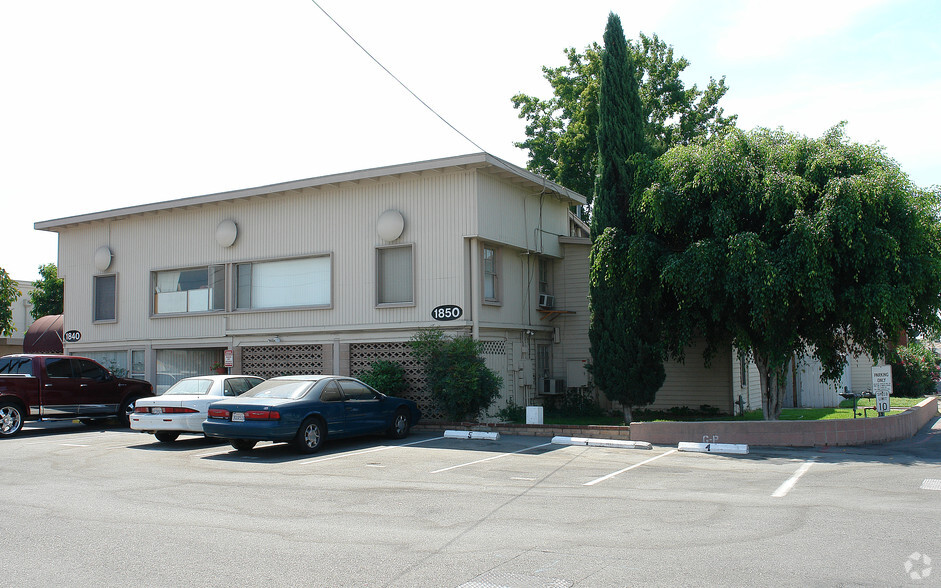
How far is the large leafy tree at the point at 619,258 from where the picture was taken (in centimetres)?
1759

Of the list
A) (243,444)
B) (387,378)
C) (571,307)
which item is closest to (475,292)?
(387,378)

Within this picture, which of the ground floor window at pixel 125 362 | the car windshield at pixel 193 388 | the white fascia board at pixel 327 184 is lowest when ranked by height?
the car windshield at pixel 193 388

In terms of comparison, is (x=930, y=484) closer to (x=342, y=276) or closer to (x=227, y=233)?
(x=342, y=276)

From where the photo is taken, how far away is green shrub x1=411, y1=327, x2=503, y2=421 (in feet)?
57.1

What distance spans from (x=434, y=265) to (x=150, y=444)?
25.3 ft

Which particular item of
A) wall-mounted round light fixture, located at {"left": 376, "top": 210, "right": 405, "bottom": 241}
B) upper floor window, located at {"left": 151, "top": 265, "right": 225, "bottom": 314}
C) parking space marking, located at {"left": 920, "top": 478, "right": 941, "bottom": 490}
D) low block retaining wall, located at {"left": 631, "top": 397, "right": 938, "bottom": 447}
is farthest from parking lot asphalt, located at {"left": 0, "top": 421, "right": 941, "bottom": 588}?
upper floor window, located at {"left": 151, "top": 265, "right": 225, "bottom": 314}

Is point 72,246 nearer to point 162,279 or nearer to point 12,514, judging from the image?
point 162,279

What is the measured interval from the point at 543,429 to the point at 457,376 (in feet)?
7.86

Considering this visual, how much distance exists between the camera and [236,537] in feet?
24.1

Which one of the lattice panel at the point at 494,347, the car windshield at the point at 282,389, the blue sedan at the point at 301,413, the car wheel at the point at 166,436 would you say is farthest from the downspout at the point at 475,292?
the car wheel at the point at 166,436

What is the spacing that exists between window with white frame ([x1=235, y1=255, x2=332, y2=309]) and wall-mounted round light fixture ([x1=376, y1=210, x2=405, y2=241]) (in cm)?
212

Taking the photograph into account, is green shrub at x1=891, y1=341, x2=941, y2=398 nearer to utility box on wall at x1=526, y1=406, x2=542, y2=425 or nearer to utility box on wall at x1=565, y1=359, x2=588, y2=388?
utility box on wall at x1=565, y1=359, x2=588, y2=388

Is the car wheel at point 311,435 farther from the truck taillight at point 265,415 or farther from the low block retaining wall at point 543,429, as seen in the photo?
the low block retaining wall at point 543,429

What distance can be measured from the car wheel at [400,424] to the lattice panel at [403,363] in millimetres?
2254
